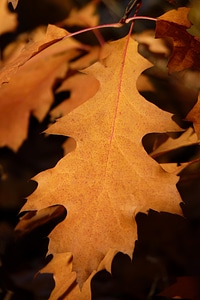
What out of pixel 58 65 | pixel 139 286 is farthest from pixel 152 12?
pixel 139 286

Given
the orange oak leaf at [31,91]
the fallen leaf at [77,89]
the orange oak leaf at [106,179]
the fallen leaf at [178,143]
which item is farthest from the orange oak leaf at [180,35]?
the orange oak leaf at [31,91]

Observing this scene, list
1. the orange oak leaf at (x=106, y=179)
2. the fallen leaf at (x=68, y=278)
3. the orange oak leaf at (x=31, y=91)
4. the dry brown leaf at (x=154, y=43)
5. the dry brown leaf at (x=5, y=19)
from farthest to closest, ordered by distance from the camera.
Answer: the dry brown leaf at (x=5, y=19)
the orange oak leaf at (x=31, y=91)
the dry brown leaf at (x=154, y=43)
the fallen leaf at (x=68, y=278)
the orange oak leaf at (x=106, y=179)

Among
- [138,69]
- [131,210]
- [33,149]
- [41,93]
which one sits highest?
[138,69]

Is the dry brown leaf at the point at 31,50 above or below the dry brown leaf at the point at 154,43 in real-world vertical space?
above

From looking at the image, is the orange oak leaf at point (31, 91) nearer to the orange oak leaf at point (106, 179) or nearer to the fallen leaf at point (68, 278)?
the fallen leaf at point (68, 278)

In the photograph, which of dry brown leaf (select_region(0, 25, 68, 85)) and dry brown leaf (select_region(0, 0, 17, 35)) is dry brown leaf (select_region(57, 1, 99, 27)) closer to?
dry brown leaf (select_region(0, 0, 17, 35))

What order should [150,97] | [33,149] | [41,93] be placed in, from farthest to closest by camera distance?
[33,149] → [150,97] → [41,93]

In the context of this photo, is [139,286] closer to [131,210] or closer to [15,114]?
[15,114]

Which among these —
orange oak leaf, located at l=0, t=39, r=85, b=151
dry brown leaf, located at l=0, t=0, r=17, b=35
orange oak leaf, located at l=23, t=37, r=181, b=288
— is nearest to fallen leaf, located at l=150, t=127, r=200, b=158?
orange oak leaf, located at l=23, t=37, r=181, b=288
